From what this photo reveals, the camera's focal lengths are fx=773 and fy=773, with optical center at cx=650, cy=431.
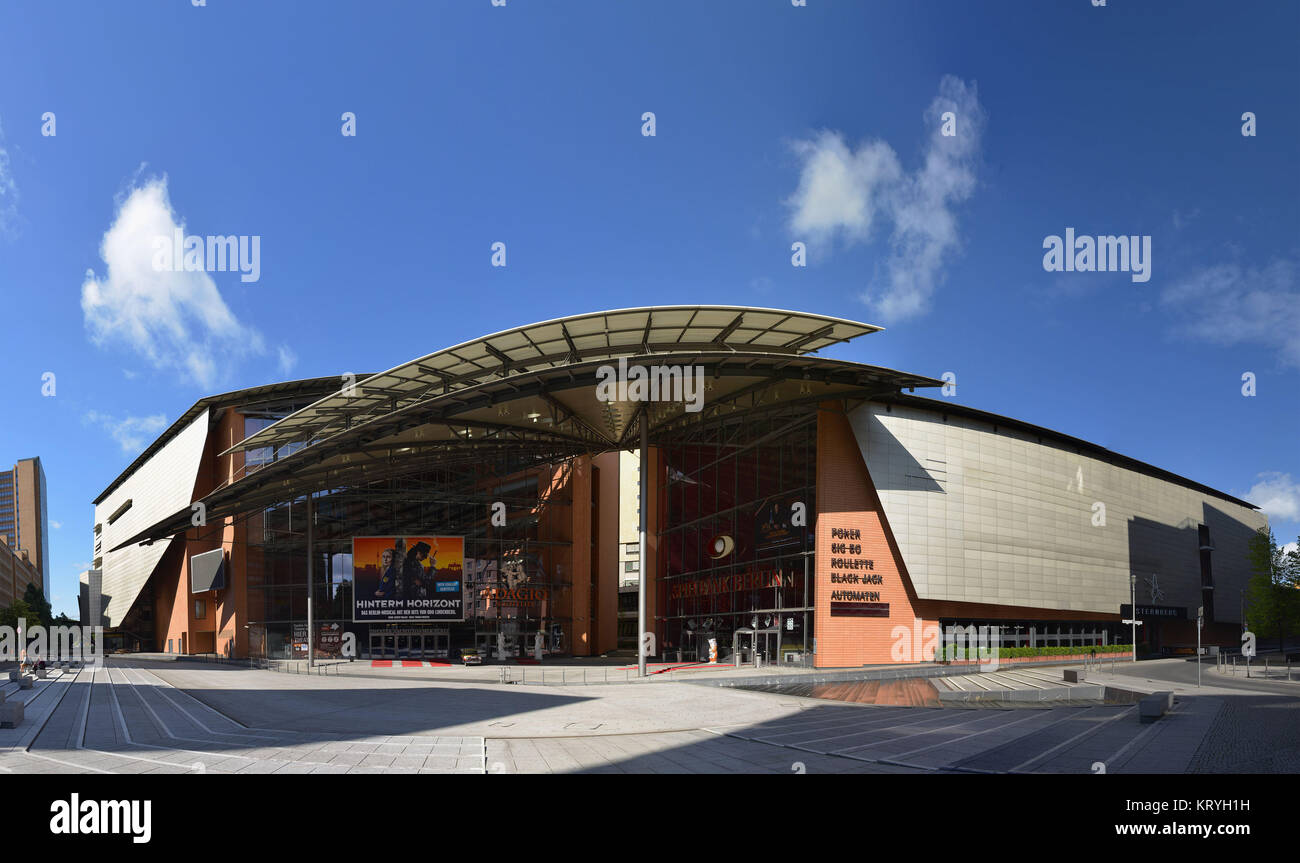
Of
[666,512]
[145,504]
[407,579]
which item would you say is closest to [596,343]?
[666,512]

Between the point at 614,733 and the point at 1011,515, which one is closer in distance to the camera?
the point at 614,733

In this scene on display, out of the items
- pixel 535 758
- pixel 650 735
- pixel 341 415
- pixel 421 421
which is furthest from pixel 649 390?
pixel 535 758

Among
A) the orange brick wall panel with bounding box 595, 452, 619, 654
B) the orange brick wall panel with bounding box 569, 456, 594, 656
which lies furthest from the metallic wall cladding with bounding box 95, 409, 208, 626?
the orange brick wall panel with bounding box 595, 452, 619, 654

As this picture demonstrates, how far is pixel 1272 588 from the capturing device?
197 ft

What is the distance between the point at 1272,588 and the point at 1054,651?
3092cm

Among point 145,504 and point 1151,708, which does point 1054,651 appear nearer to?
point 1151,708

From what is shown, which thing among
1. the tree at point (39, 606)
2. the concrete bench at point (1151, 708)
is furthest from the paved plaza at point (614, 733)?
the tree at point (39, 606)

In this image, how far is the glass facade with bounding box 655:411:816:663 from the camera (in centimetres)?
3859

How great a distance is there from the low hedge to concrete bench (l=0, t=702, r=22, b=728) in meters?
34.7

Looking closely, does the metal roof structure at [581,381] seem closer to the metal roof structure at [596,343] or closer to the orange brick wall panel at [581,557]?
the metal roof structure at [596,343]

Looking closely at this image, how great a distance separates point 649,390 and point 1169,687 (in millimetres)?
23884

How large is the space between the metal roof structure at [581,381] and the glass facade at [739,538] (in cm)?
251

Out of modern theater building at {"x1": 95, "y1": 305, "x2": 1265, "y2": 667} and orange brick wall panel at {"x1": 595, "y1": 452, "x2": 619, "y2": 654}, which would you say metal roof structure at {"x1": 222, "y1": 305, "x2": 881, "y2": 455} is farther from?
orange brick wall panel at {"x1": 595, "y1": 452, "x2": 619, "y2": 654}
